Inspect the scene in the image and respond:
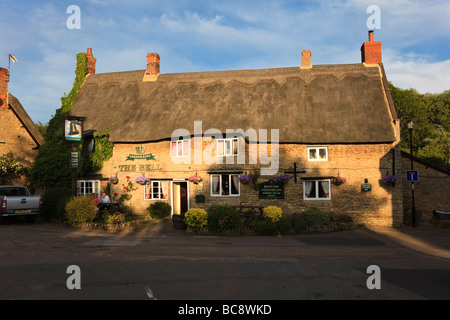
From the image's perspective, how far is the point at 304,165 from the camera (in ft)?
58.6

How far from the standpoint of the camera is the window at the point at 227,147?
18469 mm

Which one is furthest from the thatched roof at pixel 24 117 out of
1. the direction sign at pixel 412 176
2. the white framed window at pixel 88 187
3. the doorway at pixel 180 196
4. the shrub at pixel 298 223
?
the direction sign at pixel 412 176

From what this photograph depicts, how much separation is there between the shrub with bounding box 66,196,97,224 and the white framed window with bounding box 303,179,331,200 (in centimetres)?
1088

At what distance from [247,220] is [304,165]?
15.7 feet

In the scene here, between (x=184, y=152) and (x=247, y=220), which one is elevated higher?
(x=184, y=152)

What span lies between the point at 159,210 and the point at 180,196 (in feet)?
5.97

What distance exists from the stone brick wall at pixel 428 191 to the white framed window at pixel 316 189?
458 cm

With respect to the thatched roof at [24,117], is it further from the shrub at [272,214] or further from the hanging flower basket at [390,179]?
the hanging flower basket at [390,179]

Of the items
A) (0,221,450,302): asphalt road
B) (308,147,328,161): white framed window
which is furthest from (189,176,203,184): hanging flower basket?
(308,147,328,161): white framed window

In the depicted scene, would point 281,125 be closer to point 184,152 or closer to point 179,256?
point 184,152

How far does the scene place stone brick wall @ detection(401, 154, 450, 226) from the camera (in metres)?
18.2

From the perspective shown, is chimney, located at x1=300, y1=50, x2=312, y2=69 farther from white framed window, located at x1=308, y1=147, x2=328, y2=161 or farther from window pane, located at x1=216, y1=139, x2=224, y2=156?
window pane, located at x1=216, y1=139, x2=224, y2=156

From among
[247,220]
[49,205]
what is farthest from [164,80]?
[247,220]

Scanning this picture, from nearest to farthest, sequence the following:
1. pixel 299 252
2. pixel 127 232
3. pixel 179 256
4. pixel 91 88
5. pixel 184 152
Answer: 1. pixel 179 256
2. pixel 299 252
3. pixel 127 232
4. pixel 184 152
5. pixel 91 88
